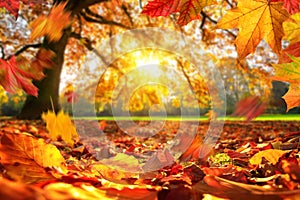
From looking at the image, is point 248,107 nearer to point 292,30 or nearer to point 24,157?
point 292,30

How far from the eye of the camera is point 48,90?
6.23m

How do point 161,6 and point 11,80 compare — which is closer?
point 161,6

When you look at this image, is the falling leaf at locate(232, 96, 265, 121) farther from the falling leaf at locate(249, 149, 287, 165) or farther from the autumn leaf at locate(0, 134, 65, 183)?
the autumn leaf at locate(0, 134, 65, 183)

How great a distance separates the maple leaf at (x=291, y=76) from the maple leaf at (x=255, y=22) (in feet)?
0.13

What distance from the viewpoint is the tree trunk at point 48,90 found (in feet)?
19.9

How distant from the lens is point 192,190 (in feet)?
1.74

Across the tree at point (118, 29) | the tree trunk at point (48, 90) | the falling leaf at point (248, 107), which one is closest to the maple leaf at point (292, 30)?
the tree at point (118, 29)

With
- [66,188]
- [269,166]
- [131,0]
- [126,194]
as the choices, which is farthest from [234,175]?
[131,0]

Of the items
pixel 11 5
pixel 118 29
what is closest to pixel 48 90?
pixel 118 29

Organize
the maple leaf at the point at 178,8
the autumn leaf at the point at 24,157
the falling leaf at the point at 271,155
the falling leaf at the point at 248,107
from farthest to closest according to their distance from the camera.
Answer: the falling leaf at the point at 248,107, the falling leaf at the point at 271,155, the maple leaf at the point at 178,8, the autumn leaf at the point at 24,157

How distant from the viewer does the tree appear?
0.83 metres

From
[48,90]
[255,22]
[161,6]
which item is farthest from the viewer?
[48,90]

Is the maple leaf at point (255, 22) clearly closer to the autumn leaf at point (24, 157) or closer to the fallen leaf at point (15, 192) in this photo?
the autumn leaf at point (24, 157)

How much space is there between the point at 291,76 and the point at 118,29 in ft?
22.4
